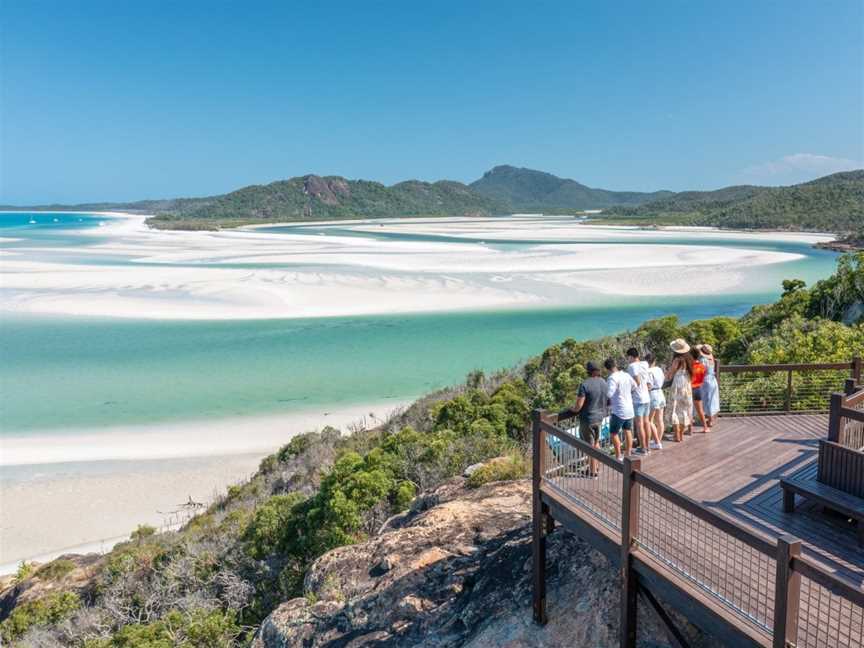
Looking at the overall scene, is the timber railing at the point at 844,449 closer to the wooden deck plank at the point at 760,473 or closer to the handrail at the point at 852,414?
the handrail at the point at 852,414

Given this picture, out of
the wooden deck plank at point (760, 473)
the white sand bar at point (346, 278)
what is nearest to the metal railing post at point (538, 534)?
the wooden deck plank at point (760, 473)

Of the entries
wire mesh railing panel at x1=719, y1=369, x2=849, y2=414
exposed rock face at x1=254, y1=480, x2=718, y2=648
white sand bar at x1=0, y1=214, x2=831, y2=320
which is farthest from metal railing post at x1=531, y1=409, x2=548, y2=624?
white sand bar at x1=0, y1=214, x2=831, y2=320

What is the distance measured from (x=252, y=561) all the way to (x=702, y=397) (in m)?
6.90

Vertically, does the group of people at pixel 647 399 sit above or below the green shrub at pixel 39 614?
above

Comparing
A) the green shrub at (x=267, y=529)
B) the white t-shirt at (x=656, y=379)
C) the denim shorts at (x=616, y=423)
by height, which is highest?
the white t-shirt at (x=656, y=379)

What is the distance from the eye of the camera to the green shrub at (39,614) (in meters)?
9.52

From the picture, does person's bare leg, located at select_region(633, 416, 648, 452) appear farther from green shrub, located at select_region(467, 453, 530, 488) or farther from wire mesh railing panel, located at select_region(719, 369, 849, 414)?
wire mesh railing panel, located at select_region(719, 369, 849, 414)

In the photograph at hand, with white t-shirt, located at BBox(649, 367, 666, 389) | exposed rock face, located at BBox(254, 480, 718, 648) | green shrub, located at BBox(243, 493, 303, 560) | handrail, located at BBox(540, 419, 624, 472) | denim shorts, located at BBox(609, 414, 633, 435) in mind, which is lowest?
green shrub, located at BBox(243, 493, 303, 560)

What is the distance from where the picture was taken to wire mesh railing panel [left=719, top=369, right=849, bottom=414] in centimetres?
925

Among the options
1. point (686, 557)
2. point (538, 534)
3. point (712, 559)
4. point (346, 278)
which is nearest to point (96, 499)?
point (538, 534)

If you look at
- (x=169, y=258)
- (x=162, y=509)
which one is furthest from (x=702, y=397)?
Result: (x=169, y=258)

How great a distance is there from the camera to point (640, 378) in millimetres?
6949

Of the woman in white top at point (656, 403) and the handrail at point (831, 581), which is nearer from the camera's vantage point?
the handrail at point (831, 581)

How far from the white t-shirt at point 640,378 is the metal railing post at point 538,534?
156 cm
